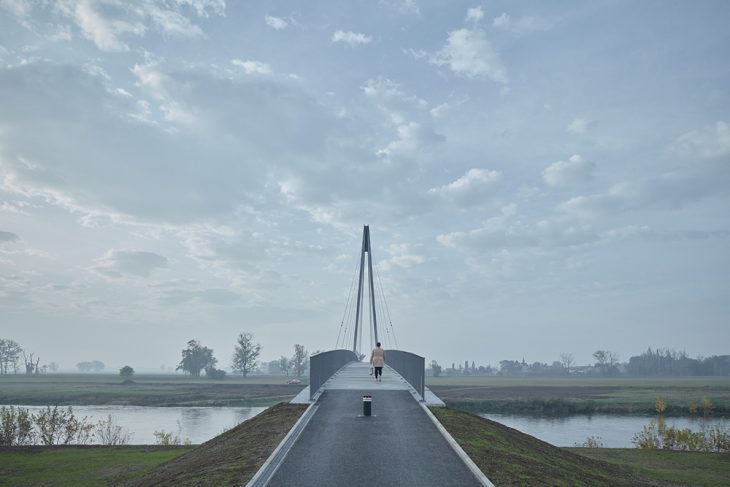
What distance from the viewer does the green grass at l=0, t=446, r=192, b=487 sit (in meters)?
21.7

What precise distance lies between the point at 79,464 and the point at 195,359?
491ft

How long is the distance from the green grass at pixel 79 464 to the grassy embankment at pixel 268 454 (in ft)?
0.13

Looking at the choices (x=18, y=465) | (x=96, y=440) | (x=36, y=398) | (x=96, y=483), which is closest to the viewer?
(x=96, y=483)

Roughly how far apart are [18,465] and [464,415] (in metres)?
19.6

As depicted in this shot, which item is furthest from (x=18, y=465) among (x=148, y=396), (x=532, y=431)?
(x=148, y=396)

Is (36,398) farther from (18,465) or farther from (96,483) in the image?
(96,483)

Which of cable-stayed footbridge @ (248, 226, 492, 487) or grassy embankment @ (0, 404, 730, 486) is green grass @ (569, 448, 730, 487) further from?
cable-stayed footbridge @ (248, 226, 492, 487)

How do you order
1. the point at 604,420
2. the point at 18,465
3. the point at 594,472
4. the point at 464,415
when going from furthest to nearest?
the point at 604,420
the point at 18,465
the point at 464,415
the point at 594,472

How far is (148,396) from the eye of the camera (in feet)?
282

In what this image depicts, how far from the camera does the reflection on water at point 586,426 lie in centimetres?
4150

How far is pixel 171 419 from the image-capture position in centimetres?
5859

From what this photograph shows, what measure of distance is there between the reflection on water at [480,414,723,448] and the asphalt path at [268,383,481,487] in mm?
26441

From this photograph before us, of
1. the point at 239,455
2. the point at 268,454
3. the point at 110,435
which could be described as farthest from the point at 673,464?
the point at 110,435

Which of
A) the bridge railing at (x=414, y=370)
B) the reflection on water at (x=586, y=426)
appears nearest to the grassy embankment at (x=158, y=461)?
the bridge railing at (x=414, y=370)
